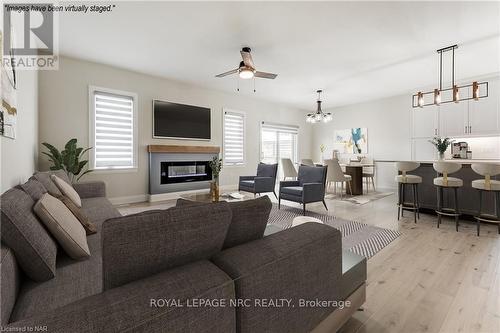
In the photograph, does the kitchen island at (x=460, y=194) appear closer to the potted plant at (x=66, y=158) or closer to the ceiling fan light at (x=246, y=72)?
the ceiling fan light at (x=246, y=72)

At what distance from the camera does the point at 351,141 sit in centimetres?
770

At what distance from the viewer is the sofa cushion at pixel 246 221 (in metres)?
1.02

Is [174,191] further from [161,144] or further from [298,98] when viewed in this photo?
[298,98]

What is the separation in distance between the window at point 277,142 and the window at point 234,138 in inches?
32.4

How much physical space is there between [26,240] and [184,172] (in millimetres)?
4495

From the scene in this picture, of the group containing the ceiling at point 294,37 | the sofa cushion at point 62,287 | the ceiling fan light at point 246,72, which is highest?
the ceiling at point 294,37

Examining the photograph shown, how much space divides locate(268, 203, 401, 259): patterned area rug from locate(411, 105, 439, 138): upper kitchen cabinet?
4.32 meters

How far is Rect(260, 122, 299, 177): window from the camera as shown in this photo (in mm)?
7441

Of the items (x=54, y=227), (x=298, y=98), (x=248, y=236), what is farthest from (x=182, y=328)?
(x=298, y=98)

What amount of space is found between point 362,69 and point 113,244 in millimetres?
5202

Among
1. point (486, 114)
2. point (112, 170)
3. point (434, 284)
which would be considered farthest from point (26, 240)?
point (486, 114)

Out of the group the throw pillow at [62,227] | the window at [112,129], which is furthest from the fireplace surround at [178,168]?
the throw pillow at [62,227]

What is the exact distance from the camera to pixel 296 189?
398cm

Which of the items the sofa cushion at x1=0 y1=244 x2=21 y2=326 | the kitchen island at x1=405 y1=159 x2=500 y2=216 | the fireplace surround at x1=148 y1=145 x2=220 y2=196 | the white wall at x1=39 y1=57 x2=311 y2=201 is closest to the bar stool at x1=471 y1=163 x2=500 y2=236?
the kitchen island at x1=405 y1=159 x2=500 y2=216
